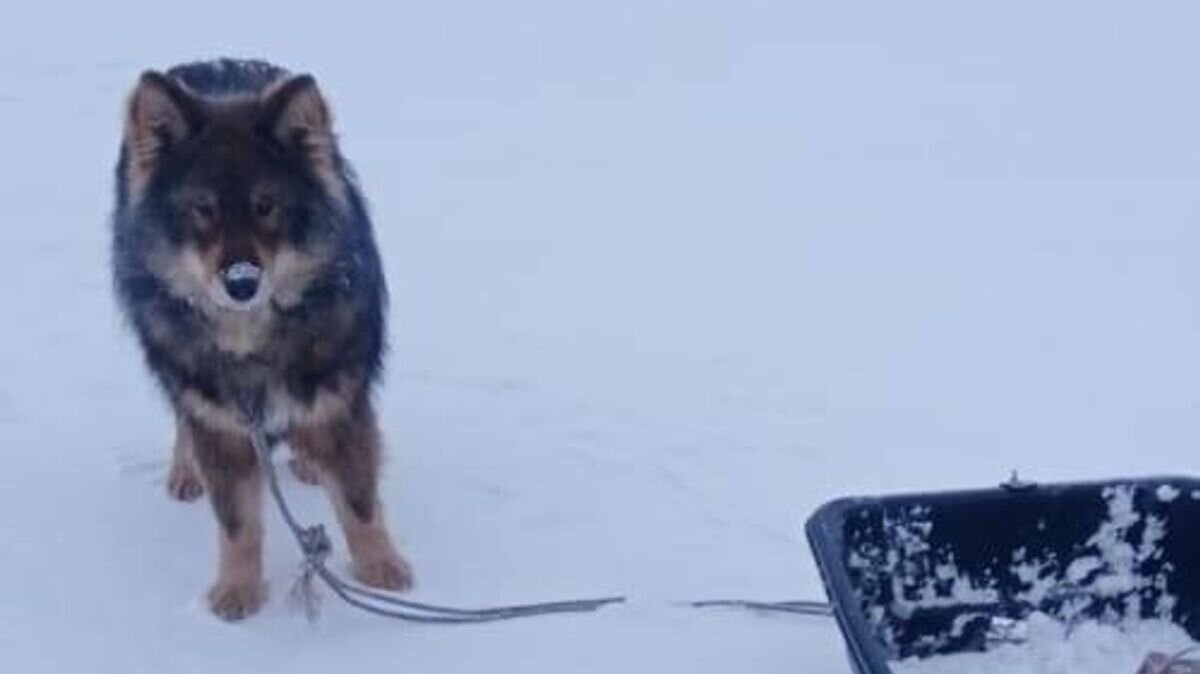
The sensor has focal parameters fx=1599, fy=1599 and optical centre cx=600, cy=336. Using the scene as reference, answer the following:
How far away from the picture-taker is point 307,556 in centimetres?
318

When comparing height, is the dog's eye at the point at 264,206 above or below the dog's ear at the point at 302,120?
below

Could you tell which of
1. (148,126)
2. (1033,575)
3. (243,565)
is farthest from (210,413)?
(1033,575)

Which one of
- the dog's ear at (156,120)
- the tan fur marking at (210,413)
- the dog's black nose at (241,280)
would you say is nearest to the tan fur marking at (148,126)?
the dog's ear at (156,120)

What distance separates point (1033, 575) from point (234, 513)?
1559 millimetres

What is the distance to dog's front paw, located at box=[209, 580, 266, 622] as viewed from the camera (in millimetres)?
3160

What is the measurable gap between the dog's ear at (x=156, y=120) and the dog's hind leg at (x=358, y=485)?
597 millimetres

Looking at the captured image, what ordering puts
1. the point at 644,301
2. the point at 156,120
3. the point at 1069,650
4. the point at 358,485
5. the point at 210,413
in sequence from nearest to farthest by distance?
1. the point at 156,120
2. the point at 1069,650
3. the point at 210,413
4. the point at 358,485
5. the point at 644,301

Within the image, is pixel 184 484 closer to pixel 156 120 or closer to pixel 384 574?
pixel 384 574

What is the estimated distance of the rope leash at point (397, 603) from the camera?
3152mm

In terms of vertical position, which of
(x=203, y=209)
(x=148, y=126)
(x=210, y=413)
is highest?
(x=148, y=126)

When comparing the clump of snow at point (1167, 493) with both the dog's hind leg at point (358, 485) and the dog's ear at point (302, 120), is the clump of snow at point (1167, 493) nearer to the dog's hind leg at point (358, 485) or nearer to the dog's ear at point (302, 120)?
the dog's hind leg at point (358, 485)

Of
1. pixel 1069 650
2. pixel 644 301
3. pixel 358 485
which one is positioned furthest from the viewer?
pixel 644 301

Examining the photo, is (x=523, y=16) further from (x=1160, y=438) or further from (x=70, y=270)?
(x=1160, y=438)

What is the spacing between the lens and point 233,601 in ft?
10.4
